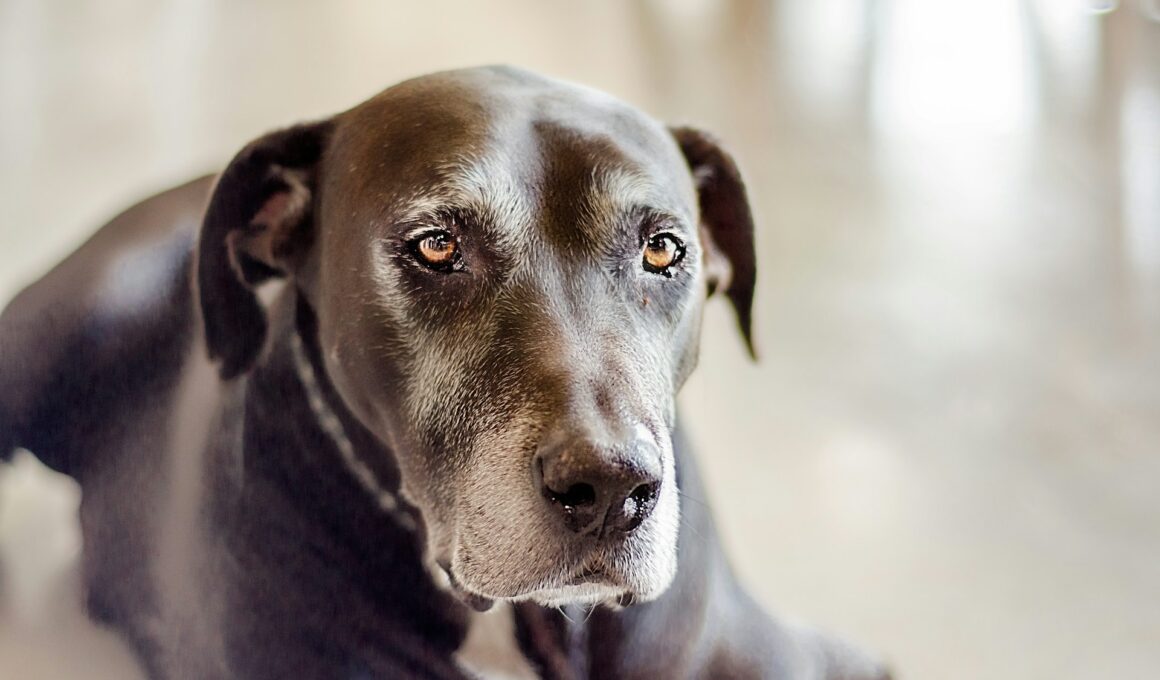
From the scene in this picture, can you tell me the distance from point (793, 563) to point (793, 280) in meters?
0.52

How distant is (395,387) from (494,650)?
1.02 ft

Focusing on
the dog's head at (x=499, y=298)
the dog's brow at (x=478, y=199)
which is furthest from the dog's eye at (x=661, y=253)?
the dog's brow at (x=478, y=199)

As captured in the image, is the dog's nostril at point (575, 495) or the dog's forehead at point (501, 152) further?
the dog's forehead at point (501, 152)

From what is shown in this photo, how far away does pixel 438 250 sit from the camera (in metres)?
0.96

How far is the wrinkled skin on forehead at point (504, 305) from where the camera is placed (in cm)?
88

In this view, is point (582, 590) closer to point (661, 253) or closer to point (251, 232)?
point (661, 253)

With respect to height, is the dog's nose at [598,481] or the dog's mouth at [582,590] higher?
the dog's nose at [598,481]

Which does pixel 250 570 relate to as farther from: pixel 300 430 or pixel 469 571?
pixel 469 571

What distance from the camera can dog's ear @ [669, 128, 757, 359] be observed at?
1.17 metres

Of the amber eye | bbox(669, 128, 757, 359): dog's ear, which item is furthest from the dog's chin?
bbox(669, 128, 757, 359): dog's ear

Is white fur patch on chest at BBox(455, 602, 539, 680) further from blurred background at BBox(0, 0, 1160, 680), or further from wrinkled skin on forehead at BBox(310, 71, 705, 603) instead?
blurred background at BBox(0, 0, 1160, 680)

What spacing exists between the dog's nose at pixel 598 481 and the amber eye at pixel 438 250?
0.68 ft

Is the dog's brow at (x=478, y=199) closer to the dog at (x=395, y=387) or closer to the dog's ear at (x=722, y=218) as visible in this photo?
the dog at (x=395, y=387)

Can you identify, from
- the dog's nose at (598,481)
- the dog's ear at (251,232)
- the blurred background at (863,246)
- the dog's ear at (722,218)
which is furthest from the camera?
the blurred background at (863,246)
